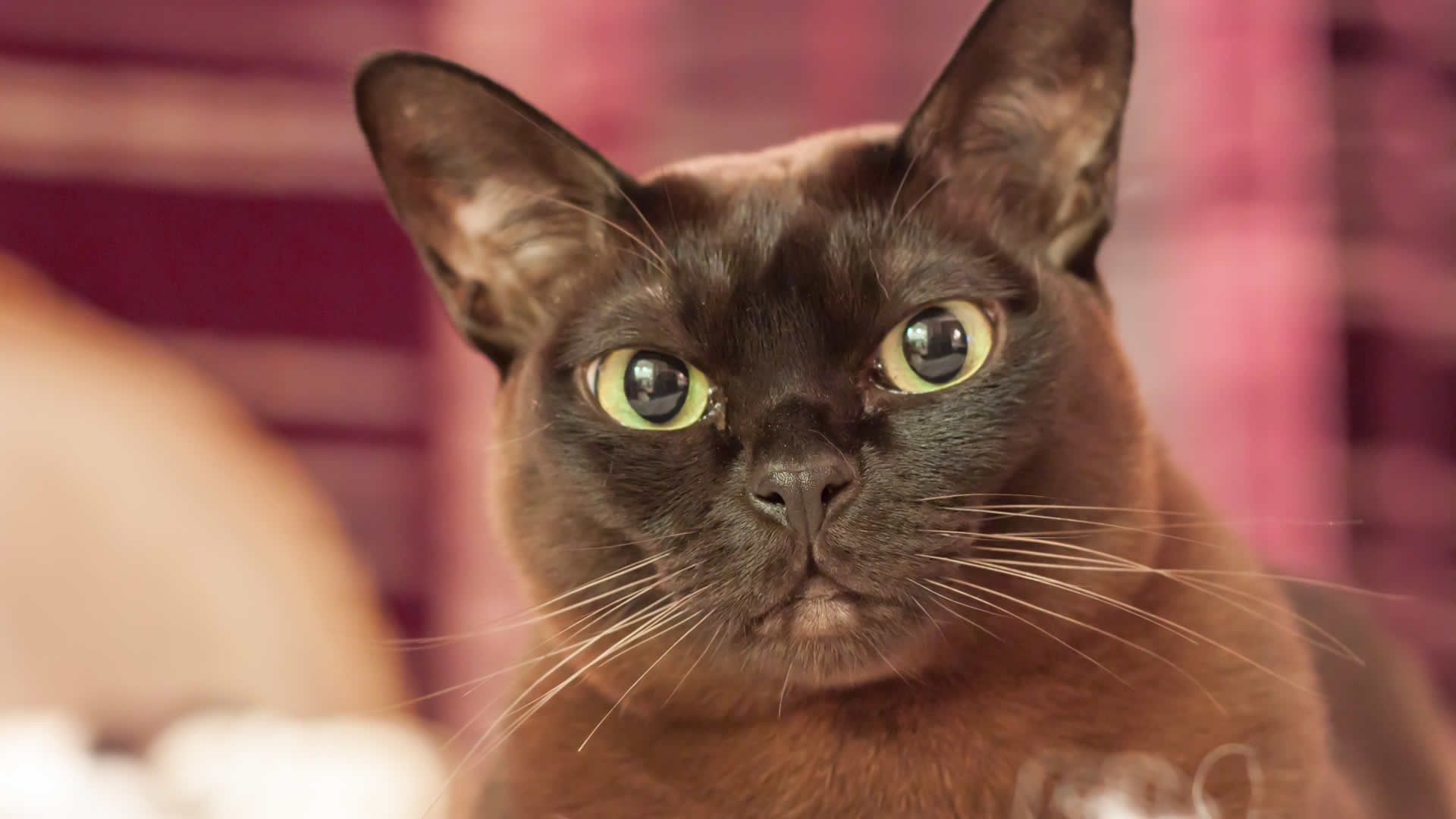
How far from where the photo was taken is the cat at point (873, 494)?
0.66 metres

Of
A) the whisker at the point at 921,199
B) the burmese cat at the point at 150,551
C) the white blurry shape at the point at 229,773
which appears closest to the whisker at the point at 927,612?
the whisker at the point at 921,199

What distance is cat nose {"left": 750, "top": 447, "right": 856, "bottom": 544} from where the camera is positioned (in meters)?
0.63

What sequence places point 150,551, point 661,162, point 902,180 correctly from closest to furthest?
point 902,180 → point 661,162 → point 150,551

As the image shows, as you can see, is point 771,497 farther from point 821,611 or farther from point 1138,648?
point 1138,648

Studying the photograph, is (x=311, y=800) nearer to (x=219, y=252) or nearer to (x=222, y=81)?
(x=219, y=252)

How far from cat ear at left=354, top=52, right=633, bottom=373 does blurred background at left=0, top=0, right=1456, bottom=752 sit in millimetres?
242

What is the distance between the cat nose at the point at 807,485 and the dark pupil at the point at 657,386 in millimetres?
89

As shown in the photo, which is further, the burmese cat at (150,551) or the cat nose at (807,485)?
the burmese cat at (150,551)

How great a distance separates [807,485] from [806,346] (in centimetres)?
9

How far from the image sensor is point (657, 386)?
2.34 ft

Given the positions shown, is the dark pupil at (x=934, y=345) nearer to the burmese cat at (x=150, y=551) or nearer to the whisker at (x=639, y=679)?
the whisker at (x=639, y=679)

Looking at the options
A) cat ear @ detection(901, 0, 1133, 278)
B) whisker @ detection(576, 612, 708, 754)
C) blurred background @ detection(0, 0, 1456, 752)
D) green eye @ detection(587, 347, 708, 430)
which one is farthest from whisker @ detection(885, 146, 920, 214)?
blurred background @ detection(0, 0, 1456, 752)

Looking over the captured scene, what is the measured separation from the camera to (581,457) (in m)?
0.74

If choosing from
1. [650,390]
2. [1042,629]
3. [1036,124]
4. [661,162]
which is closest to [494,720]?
[650,390]
